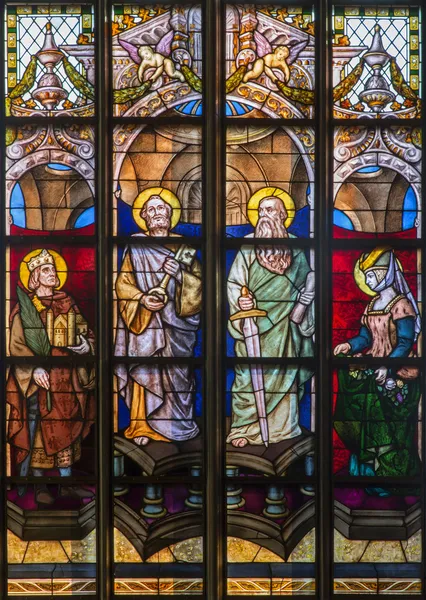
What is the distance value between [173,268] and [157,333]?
0.47 metres

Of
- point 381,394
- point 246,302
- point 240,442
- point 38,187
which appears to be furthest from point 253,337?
point 38,187

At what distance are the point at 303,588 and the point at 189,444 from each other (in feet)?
4.19

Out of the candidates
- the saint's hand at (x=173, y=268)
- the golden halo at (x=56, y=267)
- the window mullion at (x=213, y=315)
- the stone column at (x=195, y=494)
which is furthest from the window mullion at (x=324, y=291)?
the golden halo at (x=56, y=267)

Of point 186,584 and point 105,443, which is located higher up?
point 105,443

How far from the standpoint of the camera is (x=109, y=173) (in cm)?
528

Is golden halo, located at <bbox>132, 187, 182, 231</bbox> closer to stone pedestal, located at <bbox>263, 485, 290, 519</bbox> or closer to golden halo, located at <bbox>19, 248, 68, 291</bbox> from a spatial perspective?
golden halo, located at <bbox>19, 248, 68, 291</bbox>

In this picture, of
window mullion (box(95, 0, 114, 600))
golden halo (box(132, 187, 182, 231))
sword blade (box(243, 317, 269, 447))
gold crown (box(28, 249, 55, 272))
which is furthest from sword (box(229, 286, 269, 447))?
gold crown (box(28, 249, 55, 272))

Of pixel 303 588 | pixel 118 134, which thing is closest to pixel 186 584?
pixel 303 588

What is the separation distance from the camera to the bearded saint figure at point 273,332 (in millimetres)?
5258

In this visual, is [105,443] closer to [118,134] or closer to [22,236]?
[22,236]

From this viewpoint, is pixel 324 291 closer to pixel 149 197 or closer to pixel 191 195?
pixel 191 195

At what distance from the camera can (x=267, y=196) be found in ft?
17.4

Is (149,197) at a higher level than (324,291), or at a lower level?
higher

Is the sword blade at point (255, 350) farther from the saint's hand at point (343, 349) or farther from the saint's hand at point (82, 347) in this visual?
the saint's hand at point (82, 347)
